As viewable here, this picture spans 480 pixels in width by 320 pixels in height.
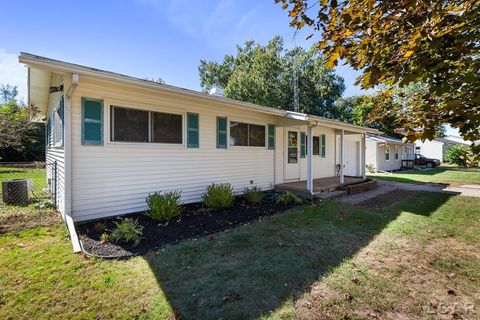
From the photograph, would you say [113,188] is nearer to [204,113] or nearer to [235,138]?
[204,113]

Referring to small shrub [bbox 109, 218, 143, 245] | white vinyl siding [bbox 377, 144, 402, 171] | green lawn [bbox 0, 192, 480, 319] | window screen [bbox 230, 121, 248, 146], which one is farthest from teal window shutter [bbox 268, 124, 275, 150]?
white vinyl siding [bbox 377, 144, 402, 171]

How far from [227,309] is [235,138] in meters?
6.19

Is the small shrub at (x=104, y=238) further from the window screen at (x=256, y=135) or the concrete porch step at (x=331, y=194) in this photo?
the concrete porch step at (x=331, y=194)

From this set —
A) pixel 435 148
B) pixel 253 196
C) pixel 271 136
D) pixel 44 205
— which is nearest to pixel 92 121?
pixel 44 205

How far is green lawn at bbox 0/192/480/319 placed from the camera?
2650mm

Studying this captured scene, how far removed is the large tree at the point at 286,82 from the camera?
1013 inches

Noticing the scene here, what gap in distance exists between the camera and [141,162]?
611cm

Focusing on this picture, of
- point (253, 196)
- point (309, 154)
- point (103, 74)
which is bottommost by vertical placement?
point (253, 196)

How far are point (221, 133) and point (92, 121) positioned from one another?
3.59 meters

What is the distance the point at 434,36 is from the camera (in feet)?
6.52

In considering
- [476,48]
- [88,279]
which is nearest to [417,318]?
[476,48]

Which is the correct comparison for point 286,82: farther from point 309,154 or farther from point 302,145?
point 309,154

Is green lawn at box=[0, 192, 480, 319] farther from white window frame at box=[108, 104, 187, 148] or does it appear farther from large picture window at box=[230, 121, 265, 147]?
large picture window at box=[230, 121, 265, 147]

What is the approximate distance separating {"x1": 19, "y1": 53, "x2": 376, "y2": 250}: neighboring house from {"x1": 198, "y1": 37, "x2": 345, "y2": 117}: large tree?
17.2 meters
